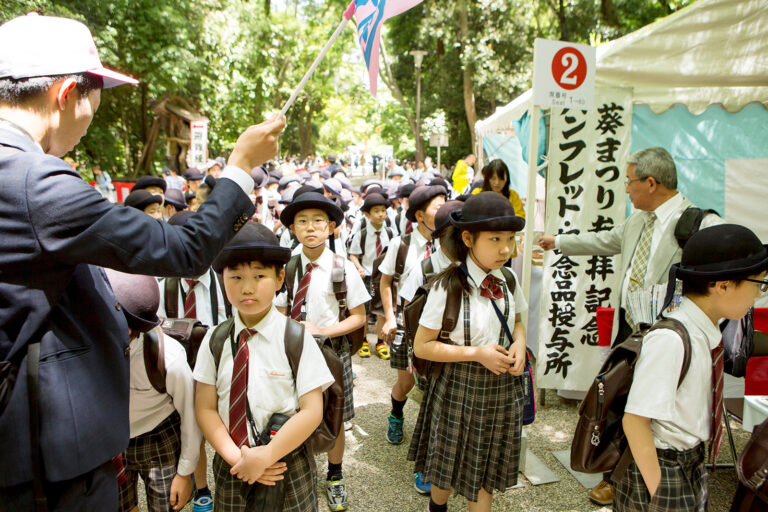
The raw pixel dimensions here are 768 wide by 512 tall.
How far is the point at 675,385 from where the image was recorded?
1.84 m

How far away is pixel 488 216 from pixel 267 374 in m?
1.29

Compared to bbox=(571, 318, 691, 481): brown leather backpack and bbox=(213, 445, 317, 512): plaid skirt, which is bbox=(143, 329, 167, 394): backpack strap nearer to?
bbox=(213, 445, 317, 512): plaid skirt

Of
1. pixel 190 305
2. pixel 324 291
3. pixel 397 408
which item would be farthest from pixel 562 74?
pixel 190 305

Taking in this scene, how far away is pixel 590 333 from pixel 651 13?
414 inches

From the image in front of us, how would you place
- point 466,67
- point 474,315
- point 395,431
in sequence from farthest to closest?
point 466,67 < point 395,431 < point 474,315

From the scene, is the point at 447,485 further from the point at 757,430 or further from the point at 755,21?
the point at 755,21

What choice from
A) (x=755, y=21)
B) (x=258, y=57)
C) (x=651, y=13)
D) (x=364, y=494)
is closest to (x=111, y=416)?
(x=364, y=494)

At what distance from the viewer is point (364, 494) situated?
10.7 ft

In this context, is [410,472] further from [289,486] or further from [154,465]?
[154,465]

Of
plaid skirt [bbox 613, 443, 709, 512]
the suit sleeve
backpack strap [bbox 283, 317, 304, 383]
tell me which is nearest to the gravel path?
plaid skirt [bbox 613, 443, 709, 512]

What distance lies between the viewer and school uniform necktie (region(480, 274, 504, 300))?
8.39 ft

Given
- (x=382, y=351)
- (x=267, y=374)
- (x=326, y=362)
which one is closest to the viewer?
(x=267, y=374)

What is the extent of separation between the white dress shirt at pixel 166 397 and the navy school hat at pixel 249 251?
1.61 ft

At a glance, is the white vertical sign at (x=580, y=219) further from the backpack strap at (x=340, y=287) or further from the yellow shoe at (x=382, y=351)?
the backpack strap at (x=340, y=287)
